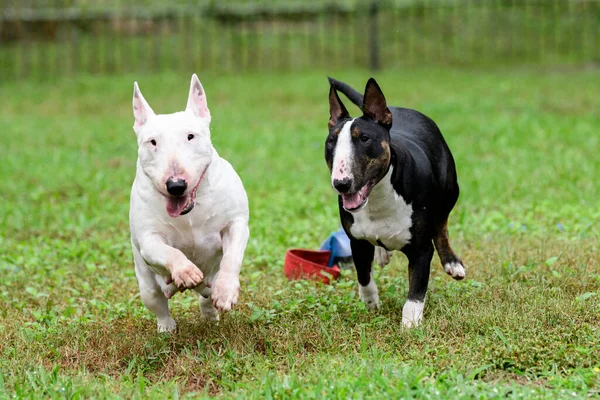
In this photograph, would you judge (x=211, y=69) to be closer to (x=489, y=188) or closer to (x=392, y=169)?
(x=489, y=188)

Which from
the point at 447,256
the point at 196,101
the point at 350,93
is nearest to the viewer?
the point at 196,101

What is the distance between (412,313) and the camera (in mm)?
5391

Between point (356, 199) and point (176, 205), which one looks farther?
point (356, 199)

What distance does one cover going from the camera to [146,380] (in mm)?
4828

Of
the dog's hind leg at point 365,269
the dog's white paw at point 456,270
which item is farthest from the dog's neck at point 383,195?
the dog's white paw at point 456,270

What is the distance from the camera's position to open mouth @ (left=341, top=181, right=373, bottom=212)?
5078mm

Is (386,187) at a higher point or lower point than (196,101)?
lower

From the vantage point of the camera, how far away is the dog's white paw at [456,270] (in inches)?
234

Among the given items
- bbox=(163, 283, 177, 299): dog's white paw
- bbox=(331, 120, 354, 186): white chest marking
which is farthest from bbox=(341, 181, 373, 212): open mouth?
bbox=(163, 283, 177, 299): dog's white paw

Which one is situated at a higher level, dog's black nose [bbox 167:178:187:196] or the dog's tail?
the dog's tail

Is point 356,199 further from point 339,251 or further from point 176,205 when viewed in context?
point 339,251

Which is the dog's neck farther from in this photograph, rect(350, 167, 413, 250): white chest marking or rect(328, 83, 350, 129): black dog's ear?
rect(328, 83, 350, 129): black dog's ear

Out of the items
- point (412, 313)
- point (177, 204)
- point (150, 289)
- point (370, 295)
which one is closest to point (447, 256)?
point (370, 295)

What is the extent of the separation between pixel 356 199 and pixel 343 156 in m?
0.24
